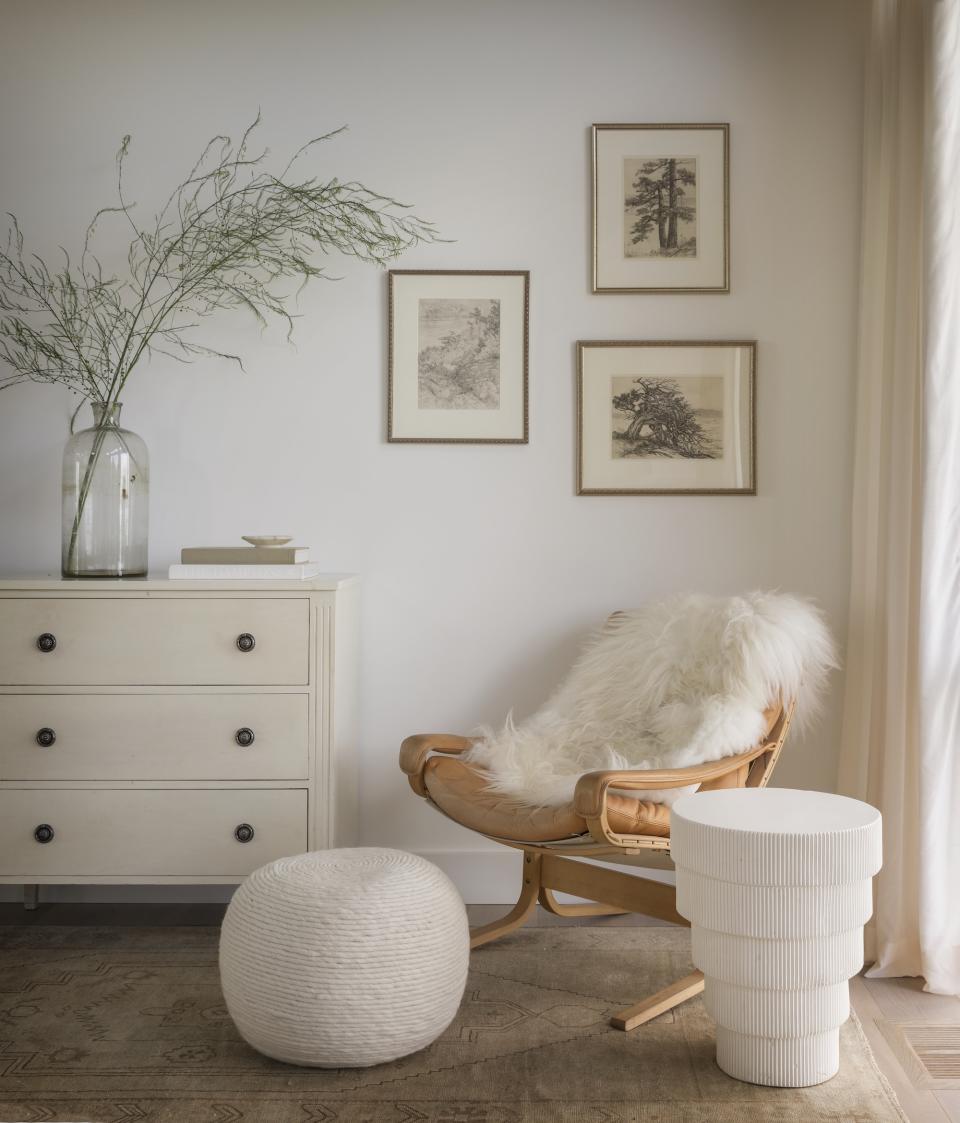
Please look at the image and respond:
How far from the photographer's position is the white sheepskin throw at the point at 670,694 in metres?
2.57

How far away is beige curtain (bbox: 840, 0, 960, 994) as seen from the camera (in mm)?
2582

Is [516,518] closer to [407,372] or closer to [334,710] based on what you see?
[407,372]

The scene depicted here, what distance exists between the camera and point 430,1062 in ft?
7.31

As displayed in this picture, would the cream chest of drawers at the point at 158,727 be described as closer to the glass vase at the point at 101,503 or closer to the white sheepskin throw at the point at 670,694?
the glass vase at the point at 101,503

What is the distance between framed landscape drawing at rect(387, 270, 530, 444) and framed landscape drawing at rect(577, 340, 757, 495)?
0.23 m

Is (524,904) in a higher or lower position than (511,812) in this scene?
lower

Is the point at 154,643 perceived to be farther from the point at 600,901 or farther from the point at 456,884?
the point at 600,901

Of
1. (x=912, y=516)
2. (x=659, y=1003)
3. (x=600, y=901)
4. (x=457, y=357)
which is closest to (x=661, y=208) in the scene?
(x=457, y=357)

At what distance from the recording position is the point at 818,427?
3.27 m

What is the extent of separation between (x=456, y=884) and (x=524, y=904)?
424mm

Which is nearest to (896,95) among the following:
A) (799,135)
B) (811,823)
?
(799,135)

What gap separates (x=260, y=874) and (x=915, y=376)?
2.08 meters

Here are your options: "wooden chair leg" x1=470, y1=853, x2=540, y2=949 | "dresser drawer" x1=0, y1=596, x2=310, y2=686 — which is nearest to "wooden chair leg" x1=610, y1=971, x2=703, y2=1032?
"wooden chair leg" x1=470, y1=853, x2=540, y2=949

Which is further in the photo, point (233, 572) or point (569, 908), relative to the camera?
point (569, 908)
